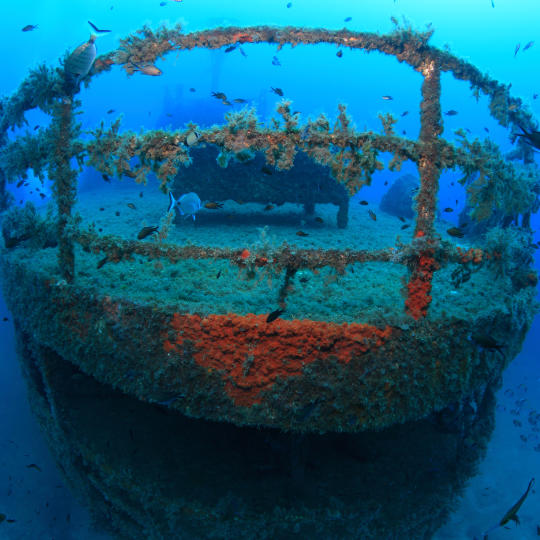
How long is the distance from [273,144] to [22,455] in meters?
8.79

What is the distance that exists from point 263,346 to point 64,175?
8.26ft

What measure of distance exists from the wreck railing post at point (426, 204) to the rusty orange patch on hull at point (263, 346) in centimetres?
47

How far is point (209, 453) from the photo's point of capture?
14.2 ft

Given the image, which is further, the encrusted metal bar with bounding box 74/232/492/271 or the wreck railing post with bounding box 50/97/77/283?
the wreck railing post with bounding box 50/97/77/283

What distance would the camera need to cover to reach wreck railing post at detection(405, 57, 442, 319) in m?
2.86

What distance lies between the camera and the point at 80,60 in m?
3.06

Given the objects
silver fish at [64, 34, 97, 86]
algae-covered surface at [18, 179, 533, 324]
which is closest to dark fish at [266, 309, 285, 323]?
algae-covered surface at [18, 179, 533, 324]

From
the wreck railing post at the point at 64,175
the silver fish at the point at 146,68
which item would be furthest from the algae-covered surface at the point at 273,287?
the silver fish at the point at 146,68

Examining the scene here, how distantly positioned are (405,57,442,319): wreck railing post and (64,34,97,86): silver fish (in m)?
3.02

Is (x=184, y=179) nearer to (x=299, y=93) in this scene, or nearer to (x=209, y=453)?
(x=209, y=453)

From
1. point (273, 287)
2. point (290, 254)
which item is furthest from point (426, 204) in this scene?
point (273, 287)

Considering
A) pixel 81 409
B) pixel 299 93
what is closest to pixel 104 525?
pixel 81 409

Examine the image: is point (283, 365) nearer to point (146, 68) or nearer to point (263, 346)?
point (263, 346)

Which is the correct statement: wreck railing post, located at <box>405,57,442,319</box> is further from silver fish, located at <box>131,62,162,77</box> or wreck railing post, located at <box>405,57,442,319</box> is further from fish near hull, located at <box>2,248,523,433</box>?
silver fish, located at <box>131,62,162,77</box>
